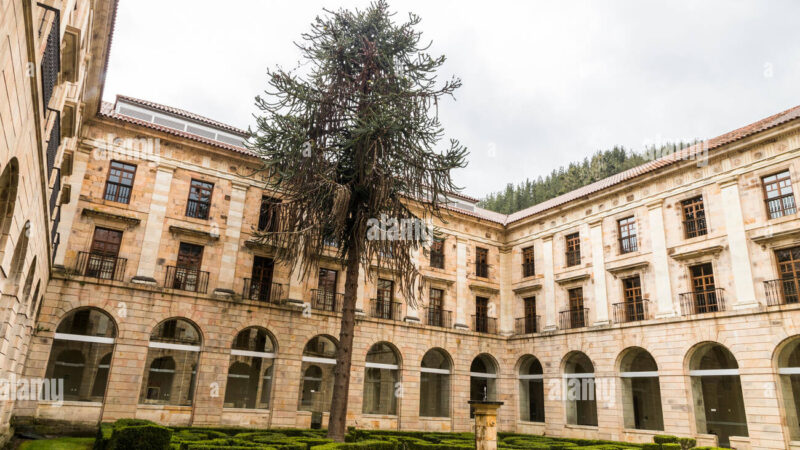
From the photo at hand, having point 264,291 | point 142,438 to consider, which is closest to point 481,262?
point 264,291

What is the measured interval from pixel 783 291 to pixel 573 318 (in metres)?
8.59

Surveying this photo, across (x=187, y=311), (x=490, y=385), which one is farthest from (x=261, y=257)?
(x=490, y=385)

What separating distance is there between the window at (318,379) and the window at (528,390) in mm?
10846

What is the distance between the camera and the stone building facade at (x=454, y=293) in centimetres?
1650

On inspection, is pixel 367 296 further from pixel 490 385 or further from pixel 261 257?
pixel 490 385

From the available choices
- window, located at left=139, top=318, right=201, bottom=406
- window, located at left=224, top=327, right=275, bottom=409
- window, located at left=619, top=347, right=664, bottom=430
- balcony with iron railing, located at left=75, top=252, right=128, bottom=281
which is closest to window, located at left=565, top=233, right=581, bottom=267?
window, located at left=619, top=347, right=664, bottom=430

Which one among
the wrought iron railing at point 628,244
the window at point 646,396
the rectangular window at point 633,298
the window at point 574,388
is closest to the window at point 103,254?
the window at point 574,388

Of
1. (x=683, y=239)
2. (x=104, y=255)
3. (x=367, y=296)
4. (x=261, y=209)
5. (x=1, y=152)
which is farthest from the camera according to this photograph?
(x=367, y=296)

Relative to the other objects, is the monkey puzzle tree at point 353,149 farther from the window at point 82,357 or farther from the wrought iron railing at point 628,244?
the window at point 82,357

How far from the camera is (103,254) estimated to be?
1783cm

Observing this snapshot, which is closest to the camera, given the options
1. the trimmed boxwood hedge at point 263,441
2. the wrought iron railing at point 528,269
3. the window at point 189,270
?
the trimmed boxwood hedge at point 263,441

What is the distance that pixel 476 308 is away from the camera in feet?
86.1

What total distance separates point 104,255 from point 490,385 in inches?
736

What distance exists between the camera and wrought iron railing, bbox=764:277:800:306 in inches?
642
